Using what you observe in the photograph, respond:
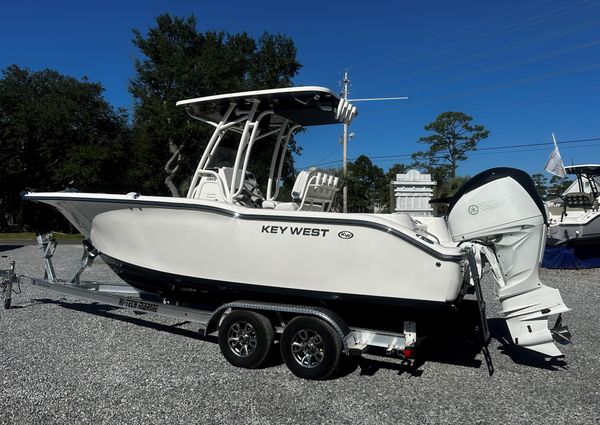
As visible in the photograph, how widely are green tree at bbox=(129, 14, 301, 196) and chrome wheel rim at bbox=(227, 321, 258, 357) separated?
17476 millimetres

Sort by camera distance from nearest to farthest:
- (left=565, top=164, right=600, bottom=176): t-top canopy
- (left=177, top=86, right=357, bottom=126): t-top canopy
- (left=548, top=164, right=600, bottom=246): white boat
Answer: (left=177, top=86, right=357, bottom=126): t-top canopy, (left=548, top=164, right=600, bottom=246): white boat, (left=565, top=164, right=600, bottom=176): t-top canopy

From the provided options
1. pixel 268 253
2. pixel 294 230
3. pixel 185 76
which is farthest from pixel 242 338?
pixel 185 76

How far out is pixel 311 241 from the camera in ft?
15.2

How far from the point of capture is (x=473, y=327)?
18.4 feet

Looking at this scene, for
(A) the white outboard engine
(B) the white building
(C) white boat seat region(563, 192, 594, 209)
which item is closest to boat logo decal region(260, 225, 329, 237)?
(A) the white outboard engine

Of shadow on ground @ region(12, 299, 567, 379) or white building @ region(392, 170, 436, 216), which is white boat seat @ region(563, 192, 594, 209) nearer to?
white building @ region(392, 170, 436, 216)

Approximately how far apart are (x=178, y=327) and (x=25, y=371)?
2.13 m

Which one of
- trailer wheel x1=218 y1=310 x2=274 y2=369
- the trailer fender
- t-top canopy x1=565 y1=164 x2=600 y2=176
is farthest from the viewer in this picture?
t-top canopy x1=565 y1=164 x2=600 y2=176

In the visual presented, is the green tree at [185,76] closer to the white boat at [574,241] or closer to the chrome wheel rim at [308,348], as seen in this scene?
the white boat at [574,241]

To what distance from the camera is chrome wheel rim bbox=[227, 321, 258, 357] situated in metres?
5.06

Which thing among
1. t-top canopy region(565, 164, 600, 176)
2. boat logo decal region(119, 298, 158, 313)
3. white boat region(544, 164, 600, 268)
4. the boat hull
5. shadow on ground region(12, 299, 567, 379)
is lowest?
shadow on ground region(12, 299, 567, 379)

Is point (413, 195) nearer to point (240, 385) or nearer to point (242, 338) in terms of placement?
point (242, 338)

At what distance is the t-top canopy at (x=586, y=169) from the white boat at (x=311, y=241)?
12.8 meters

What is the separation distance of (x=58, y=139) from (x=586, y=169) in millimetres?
32761
